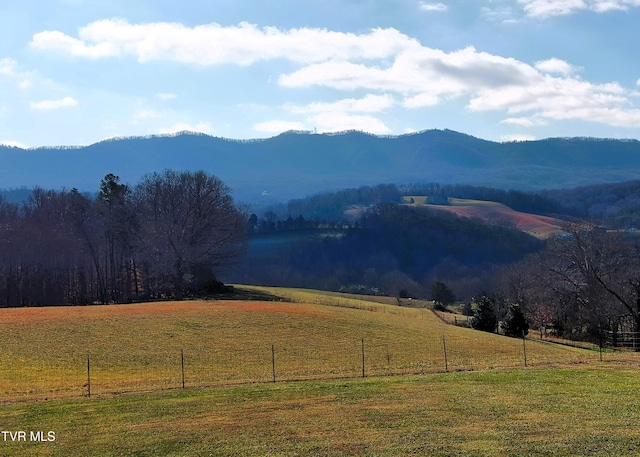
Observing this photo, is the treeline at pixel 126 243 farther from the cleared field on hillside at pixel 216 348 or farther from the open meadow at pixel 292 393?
the open meadow at pixel 292 393

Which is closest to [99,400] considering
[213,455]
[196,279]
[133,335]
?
[213,455]

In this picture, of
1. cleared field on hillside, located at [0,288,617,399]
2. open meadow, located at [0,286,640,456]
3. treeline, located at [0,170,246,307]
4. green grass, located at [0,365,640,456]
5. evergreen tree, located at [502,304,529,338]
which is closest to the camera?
green grass, located at [0,365,640,456]

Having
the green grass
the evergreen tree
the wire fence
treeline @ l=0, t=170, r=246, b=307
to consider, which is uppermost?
treeline @ l=0, t=170, r=246, b=307

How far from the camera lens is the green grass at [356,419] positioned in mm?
15375

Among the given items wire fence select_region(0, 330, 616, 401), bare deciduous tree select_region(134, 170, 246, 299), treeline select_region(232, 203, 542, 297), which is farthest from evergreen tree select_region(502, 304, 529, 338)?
treeline select_region(232, 203, 542, 297)

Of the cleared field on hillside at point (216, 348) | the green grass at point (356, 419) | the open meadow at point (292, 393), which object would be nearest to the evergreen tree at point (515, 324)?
the cleared field on hillside at point (216, 348)

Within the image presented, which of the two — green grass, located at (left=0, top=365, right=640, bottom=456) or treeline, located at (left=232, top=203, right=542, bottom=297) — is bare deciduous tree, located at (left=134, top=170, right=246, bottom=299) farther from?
treeline, located at (left=232, top=203, right=542, bottom=297)

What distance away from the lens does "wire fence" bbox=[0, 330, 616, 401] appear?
2780 centimetres

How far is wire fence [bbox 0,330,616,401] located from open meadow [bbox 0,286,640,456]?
118 millimetres

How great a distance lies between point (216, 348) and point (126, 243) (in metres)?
50.1

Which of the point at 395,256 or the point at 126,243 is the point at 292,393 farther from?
the point at 395,256

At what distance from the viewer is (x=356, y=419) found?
18688mm

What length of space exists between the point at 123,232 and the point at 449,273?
10578 centimetres

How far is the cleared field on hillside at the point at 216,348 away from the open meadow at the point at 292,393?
149 mm
